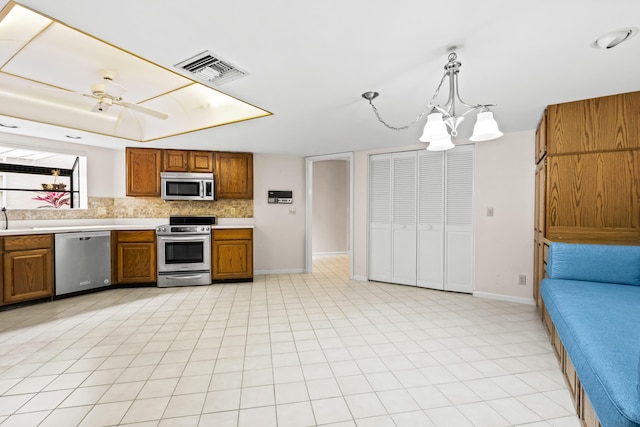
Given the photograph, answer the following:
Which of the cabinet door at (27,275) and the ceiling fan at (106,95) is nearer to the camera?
the ceiling fan at (106,95)

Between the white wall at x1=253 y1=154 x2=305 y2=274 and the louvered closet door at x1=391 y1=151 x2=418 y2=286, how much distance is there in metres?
1.77

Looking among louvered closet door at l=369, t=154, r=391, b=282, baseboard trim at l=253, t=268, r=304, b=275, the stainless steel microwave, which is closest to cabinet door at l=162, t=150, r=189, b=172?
the stainless steel microwave

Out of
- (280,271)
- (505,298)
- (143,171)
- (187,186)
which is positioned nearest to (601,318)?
(505,298)

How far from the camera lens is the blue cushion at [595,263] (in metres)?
2.34

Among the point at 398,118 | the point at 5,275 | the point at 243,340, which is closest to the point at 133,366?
the point at 243,340

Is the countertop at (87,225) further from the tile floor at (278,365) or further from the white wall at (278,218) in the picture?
the tile floor at (278,365)

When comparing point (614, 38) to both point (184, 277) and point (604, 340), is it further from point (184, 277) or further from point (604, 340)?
point (184, 277)

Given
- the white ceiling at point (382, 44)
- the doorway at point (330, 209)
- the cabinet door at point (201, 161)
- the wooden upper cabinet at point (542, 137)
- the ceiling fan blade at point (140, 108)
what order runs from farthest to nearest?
the doorway at point (330, 209) → the cabinet door at point (201, 161) → the wooden upper cabinet at point (542, 137) → the ceiling fan blade at point (140, 108) → the white ceiling at point (382, 44)

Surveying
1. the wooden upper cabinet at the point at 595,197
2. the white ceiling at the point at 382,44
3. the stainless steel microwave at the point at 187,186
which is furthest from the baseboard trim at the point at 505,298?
the stainless steel microwave at the point at 187,186

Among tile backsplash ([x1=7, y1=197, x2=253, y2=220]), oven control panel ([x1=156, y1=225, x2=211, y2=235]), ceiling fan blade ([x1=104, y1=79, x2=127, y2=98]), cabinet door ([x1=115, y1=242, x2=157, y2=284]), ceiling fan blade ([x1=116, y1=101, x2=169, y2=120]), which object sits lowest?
cabinet door ([x1=115, y1=242, x2=157, y2=284])

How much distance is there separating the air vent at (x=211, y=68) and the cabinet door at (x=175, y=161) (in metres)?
2.90

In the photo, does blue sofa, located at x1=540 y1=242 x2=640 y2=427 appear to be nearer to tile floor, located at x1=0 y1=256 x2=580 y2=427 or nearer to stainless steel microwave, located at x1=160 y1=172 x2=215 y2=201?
tile floor, located at x1=0 y1=256 x2=580 y2=427

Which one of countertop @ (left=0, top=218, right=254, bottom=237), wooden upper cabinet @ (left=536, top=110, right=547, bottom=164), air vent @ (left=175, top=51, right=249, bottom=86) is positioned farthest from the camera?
countertop @ (left=0, top=218, right=254, bottom=237)

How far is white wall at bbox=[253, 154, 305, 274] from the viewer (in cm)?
538
